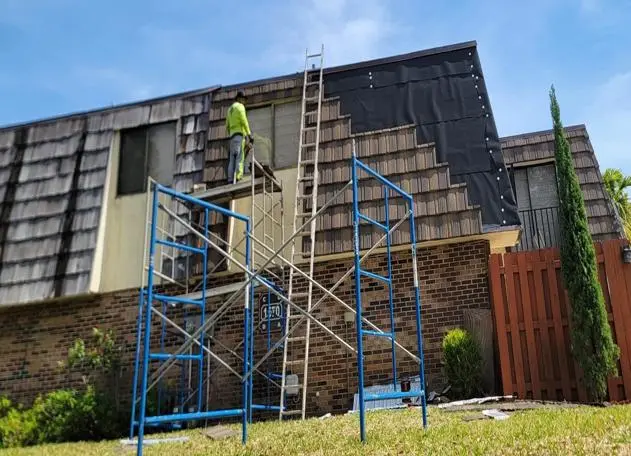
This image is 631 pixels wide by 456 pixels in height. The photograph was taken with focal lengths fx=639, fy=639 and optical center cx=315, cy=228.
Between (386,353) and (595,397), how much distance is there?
2787 mm

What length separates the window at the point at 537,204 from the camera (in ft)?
42.4

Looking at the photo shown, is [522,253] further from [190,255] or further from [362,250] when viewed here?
[190,255]

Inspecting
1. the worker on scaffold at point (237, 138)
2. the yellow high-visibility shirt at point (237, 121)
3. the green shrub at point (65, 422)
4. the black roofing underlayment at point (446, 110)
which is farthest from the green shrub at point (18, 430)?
the black roofing underlayment at point (446, 110)

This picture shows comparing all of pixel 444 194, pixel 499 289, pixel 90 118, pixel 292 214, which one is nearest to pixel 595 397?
pixel 499 289

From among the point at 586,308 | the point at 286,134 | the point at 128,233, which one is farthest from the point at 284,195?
the point at 586,308

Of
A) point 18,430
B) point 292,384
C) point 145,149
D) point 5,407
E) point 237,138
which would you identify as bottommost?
point 18,430

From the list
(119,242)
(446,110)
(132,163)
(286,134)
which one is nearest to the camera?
(446,110)

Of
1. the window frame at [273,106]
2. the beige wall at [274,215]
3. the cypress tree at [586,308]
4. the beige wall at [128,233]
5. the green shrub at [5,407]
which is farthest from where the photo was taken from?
the window frame at [273,106]

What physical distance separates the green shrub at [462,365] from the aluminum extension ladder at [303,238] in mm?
1943

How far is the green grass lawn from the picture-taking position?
397 centimetres

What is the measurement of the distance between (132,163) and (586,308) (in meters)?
8.29

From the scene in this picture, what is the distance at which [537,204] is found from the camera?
519 inches

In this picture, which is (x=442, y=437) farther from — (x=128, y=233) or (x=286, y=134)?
(x=128, y=233)

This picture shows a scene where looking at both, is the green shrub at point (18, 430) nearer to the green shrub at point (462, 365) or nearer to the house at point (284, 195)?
the house at point (284, 195)
